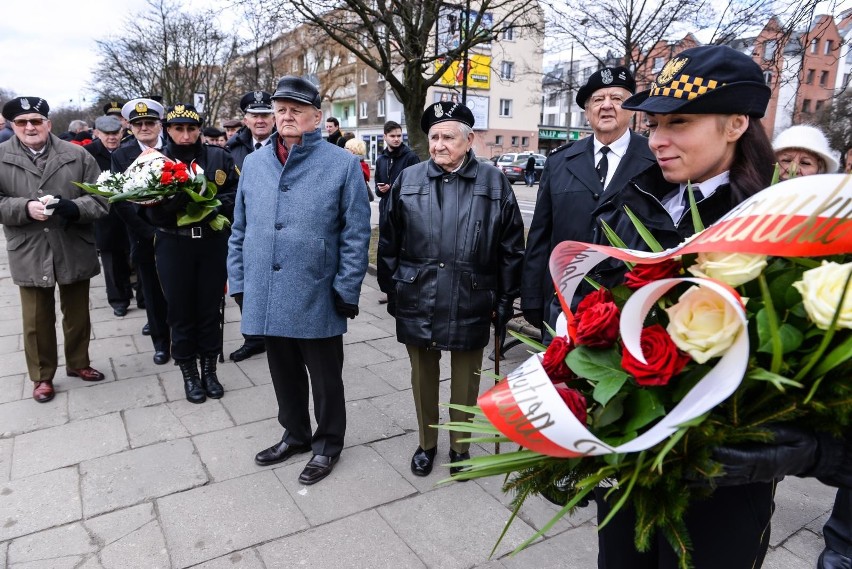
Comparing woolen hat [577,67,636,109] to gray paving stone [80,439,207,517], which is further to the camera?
woolen hat [577,67,636,109]

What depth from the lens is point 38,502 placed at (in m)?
3.05

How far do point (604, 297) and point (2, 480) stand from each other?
3561 mm

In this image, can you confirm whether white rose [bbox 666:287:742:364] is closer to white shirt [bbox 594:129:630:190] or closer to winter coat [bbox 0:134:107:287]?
white shirt [bbox 594:129:630:190]

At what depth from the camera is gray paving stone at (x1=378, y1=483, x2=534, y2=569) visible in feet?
8.75

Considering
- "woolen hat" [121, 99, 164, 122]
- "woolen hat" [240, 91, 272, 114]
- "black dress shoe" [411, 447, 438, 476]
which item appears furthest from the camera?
"woolen hat" [240, 91, 272, 114]

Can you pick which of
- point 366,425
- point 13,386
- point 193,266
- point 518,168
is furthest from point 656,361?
point 518,168

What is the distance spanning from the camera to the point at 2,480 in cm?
328

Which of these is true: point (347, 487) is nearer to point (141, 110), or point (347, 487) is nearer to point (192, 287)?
point (192, 287)

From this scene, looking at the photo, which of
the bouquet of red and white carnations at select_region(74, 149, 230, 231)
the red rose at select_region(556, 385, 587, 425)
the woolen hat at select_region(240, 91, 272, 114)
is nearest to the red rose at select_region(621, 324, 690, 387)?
the red rose at select_region(556, 385, 587, 425)

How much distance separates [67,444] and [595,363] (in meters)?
3.69

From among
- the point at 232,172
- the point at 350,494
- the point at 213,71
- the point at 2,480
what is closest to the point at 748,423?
the point at 350,494

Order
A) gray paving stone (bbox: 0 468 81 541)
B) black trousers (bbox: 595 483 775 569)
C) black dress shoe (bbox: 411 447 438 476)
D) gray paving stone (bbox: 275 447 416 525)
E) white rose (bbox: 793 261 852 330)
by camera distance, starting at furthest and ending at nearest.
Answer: black dress shoe (bbox: 411 447 438 476) → gray paving stone (bbox: 275 447 416 525) → gray paving stone (bbox: 0 468 81 541) → black trousers (bbox: 595 483 775 569) → white rose (bbox: 793 261 852 330)

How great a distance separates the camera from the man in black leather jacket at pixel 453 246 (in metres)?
3.16

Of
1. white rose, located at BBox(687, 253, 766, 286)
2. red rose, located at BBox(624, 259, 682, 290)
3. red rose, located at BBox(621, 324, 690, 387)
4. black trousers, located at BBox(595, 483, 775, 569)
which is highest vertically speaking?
white rose, located at BBox(687, 253, 766, 286)
